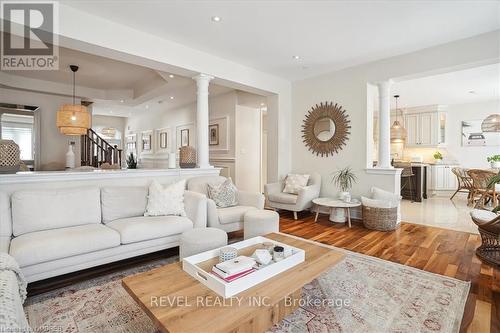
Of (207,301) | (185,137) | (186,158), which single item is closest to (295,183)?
(186,158)

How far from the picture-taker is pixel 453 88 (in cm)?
591

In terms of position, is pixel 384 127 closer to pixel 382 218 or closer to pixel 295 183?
pixel 382 218

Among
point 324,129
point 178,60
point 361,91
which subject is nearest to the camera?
point 178,60

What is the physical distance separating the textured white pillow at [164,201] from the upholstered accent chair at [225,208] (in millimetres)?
350

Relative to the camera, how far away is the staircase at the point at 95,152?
6.28 m

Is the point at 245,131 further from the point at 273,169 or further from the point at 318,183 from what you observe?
the point at 318,183

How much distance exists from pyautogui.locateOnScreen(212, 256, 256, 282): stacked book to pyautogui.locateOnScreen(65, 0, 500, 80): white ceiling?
100 inches

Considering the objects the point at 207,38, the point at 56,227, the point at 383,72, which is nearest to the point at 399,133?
the point at 383,72

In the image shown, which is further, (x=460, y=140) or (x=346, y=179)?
(x=460, y=140)

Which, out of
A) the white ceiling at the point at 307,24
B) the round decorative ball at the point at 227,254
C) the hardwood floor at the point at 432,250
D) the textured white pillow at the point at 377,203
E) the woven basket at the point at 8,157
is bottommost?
the hardwood floor at the point at 432,250

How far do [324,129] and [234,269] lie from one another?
4.05m

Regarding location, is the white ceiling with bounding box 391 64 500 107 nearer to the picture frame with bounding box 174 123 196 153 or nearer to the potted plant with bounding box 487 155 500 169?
the potted plant with bounding box 487 155 500 169

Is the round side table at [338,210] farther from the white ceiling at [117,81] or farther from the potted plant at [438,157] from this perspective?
the potted plant at [438,157]

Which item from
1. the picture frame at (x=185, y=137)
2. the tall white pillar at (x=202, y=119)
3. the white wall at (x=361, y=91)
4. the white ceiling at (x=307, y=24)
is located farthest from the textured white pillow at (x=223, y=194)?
the picture frame at (x=185, y=137)
